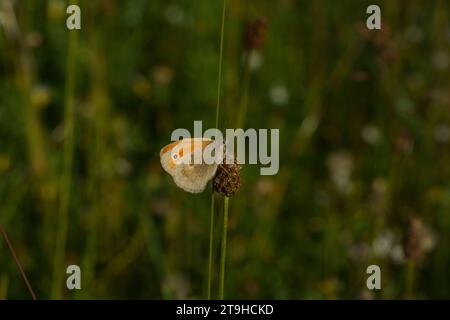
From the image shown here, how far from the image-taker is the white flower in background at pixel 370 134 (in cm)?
252

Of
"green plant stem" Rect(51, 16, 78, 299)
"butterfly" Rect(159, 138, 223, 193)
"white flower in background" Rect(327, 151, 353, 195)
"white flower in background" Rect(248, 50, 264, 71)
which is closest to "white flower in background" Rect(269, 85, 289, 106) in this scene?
"white flower in background" Rect(248, 50, 264, 71)

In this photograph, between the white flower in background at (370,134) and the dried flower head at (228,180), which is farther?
the white flower in background at (370,134)

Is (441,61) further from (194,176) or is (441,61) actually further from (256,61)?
(194,176)

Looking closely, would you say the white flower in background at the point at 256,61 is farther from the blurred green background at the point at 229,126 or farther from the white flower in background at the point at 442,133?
the white flower in background at the point at 442,133

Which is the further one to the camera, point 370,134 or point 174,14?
point 174,14

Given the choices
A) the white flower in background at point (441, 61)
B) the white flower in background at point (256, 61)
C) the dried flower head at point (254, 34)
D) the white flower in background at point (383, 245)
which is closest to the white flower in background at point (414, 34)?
the white flower in background at point (441, 61)

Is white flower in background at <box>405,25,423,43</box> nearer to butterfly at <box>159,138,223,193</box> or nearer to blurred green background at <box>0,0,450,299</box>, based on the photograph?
blurred green background at <box>0,0,450,299</box>

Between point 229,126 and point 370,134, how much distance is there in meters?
0.56

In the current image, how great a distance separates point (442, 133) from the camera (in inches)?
101

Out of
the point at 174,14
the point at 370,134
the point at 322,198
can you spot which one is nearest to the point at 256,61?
the point at 174,14

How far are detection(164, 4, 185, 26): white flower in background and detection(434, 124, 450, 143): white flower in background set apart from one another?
1.08 metres

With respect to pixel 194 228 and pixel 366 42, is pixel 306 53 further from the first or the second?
pixel 194 228

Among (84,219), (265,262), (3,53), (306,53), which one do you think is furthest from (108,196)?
(306,53)

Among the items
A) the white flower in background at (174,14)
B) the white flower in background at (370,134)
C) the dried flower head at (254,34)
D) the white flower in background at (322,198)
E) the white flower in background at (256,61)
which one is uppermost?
the white flower in background at (174,14)
